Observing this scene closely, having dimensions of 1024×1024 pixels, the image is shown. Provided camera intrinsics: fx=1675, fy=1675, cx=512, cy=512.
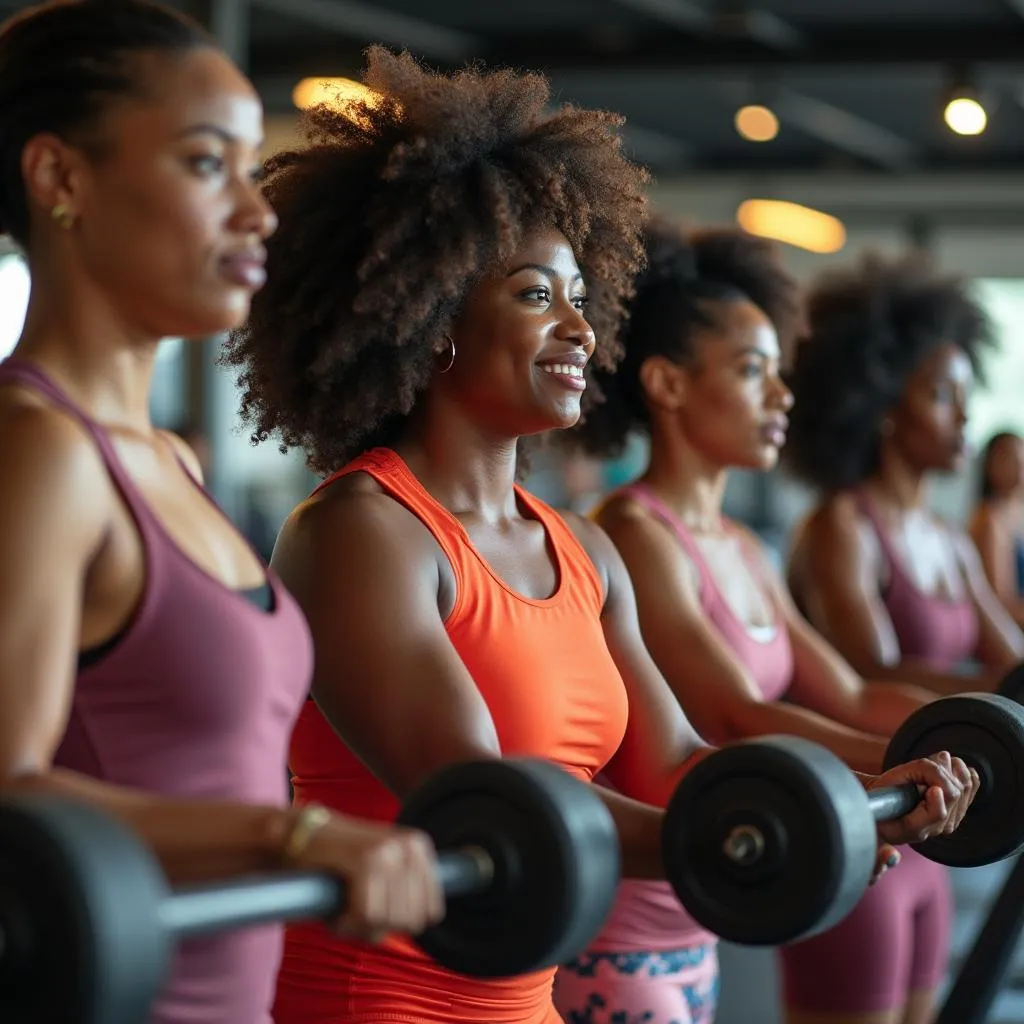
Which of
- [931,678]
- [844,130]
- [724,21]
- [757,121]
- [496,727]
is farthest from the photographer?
[844,130]

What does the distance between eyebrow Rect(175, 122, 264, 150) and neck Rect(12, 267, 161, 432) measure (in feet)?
0.48

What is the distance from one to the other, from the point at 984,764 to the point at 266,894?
1.07m

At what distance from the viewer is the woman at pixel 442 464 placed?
1.69 m

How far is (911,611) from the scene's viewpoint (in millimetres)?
3490

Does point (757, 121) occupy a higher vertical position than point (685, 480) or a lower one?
higher

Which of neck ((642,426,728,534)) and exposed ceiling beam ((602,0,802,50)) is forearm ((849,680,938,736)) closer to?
neck ((642,426,728,534))

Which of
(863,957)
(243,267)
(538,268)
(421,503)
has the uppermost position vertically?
(538,268)

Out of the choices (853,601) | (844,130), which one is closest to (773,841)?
(853,601)

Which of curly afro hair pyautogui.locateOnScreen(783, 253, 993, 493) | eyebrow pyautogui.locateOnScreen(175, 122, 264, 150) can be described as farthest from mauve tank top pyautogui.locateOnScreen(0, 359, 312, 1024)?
curly afro hair pyautogui.locateOnScreen(783, 253, 993, 493)

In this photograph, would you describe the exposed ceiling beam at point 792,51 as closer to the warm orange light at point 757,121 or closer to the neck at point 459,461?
the warm orange light at point 757,121

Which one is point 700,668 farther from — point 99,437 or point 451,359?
point 99,437

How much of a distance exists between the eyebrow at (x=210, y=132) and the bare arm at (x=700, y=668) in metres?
1.31

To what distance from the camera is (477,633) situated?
1759mm

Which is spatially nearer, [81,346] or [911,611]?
[81,346]
